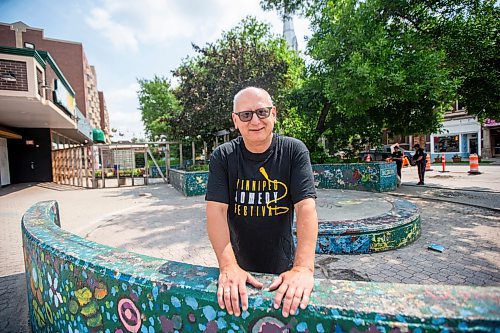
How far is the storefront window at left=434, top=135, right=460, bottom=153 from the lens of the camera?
1175 inches

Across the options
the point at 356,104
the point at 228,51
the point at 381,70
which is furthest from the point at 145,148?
the point at 381,70

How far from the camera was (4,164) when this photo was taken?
16.2 metres

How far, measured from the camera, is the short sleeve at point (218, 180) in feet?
5.36

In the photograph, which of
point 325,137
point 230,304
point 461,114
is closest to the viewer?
point 230,304

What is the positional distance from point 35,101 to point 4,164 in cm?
898

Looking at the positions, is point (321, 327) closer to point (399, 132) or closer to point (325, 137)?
point (399, 132)

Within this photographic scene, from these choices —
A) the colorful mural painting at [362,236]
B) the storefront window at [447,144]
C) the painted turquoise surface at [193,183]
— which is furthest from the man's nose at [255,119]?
the storefront window at [447,144]

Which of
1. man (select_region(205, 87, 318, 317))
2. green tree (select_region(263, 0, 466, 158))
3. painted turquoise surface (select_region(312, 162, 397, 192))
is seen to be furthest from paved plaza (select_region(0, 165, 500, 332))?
green tree (select_region(263, 0, 466, 158))

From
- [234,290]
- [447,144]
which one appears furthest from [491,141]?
[234,290]

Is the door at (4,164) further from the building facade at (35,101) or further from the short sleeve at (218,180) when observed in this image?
the short sleeve at (218,180)

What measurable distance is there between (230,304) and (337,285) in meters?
0.43

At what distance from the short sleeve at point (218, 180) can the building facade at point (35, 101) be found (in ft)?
36.5

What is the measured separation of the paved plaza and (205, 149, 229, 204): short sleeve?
9.18ft

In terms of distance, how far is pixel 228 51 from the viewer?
1382cm
